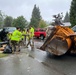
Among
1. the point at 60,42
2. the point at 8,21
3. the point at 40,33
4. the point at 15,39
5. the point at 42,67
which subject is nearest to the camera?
the point at 42,67

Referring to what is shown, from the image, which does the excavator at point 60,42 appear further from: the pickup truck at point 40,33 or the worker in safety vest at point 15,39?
the pickup truck at point 40,33

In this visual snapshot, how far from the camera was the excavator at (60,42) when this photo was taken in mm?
13256

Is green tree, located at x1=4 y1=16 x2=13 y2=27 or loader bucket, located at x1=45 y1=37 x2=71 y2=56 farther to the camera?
green tree, located at x1=4 y1=16 x2=13 y2=27

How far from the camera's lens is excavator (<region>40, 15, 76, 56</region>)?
1326 cm

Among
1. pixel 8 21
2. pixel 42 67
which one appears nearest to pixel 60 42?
pixel 42 67

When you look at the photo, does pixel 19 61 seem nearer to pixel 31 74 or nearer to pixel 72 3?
pixel 31 74

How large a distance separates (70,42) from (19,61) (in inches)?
Answer: 112

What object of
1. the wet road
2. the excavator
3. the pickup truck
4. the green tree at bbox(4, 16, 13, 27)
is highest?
the green tree at bbox(4, 16, 13, 27)

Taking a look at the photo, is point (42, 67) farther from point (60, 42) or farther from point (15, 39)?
point (15, 39)

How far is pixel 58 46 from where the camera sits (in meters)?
13.5

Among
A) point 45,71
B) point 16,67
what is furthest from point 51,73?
point 16,67

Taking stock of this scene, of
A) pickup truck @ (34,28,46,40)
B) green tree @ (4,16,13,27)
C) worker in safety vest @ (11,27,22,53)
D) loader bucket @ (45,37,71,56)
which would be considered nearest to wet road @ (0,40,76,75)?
loader bucket @ (45,37,71,56)

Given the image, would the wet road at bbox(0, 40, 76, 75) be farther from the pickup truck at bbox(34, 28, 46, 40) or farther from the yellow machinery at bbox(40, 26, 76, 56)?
the pickup truck at bbox(34, 28, 46, 40)

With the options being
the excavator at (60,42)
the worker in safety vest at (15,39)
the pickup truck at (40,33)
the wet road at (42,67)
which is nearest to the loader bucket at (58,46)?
the excavator at (60,42)
